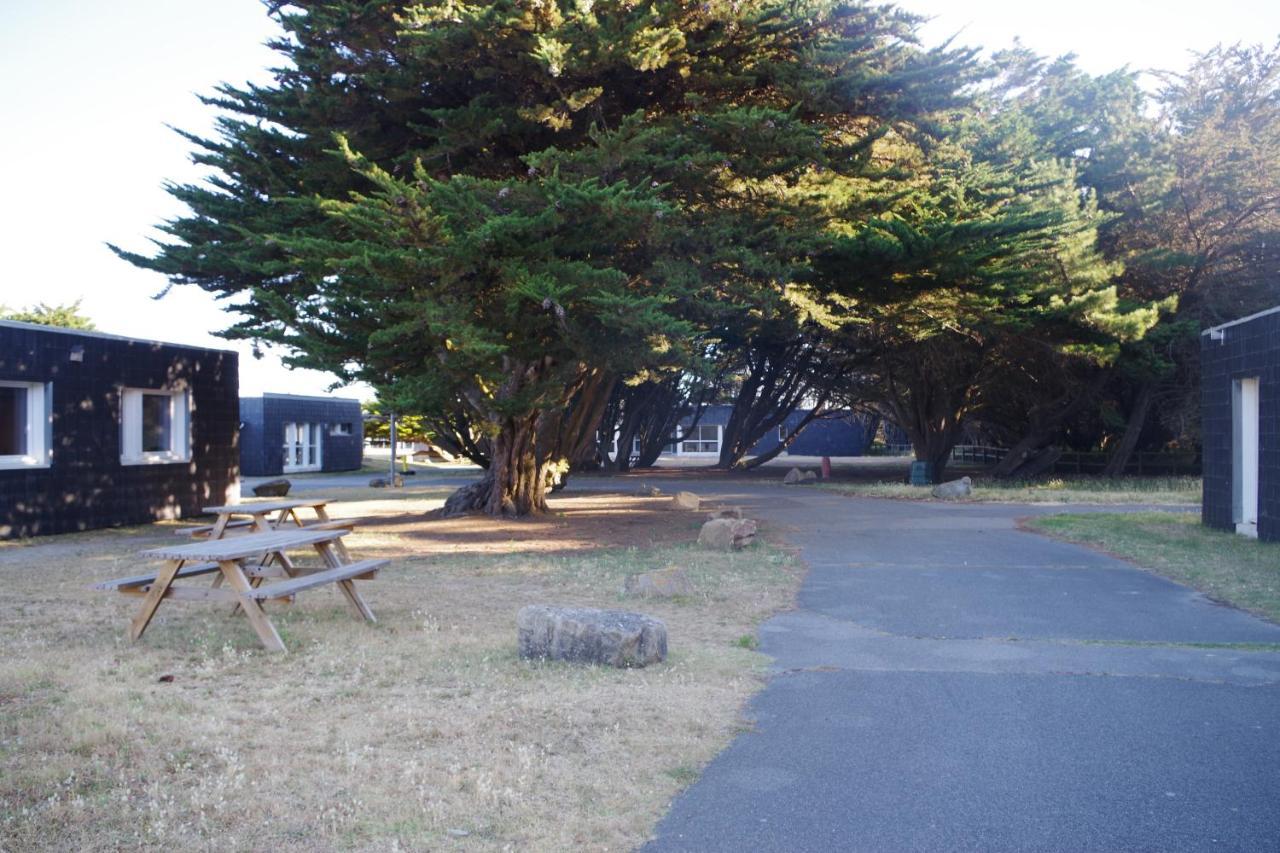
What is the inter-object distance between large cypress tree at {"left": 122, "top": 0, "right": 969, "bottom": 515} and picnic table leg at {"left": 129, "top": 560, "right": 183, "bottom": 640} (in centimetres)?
537

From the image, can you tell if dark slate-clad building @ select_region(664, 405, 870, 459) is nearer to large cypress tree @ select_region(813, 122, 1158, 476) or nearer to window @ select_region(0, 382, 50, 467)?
large cypress tree @ select_region(813, 122, 1158, 476)

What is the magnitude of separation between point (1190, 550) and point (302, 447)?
3586cm

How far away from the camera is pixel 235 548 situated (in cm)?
772

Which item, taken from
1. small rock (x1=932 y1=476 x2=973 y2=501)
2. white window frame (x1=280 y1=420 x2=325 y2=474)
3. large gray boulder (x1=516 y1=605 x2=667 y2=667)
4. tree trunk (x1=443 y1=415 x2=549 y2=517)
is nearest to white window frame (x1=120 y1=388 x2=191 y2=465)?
tree trunk (x1=443 y1=415 x2=549 y2=517)

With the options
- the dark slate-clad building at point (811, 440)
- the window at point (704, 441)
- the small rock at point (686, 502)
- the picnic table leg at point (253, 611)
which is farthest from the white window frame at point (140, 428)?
the window at point (704, 441)

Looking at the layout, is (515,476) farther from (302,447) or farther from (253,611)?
(302,447)

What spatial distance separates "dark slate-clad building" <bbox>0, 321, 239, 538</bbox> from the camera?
16.7 metres

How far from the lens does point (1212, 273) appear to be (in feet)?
94.2

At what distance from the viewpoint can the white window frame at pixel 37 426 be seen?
16844 millimetres

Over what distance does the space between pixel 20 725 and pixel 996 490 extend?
24.0 meters

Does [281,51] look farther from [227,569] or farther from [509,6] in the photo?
[227,569]

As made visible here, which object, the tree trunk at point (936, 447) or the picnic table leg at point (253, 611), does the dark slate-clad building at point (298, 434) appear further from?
the picnic table leg at point (253, 611)

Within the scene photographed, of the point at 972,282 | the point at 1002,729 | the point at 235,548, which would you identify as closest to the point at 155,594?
the point at 235,548

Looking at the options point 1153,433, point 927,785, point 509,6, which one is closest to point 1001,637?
point 927,785
